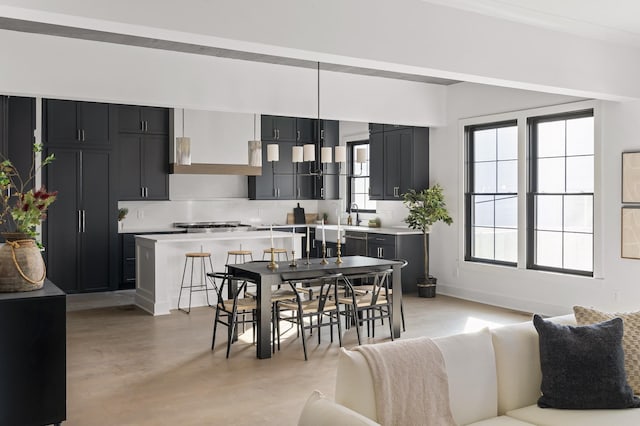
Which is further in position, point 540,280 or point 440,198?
point 440,198

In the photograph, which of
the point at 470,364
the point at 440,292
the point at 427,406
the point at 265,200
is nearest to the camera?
the point at 427,406

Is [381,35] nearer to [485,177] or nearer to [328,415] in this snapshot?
[328,415]

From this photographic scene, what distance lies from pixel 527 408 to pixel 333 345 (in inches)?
121

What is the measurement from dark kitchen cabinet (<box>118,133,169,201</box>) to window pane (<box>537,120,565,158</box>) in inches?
218

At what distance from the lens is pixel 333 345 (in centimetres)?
593

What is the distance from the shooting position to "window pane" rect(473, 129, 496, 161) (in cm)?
807

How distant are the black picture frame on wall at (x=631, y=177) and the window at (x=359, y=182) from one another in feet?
15.0

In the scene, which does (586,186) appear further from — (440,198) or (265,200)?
(265,200)

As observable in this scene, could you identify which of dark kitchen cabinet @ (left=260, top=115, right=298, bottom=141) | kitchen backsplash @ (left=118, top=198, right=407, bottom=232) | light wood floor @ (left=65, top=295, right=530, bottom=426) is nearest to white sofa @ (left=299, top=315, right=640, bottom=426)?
light wood floor @ (left=65, top=295, right=530, bottom=426)

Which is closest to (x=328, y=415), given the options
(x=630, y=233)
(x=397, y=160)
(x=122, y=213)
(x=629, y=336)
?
(x=629, y=336)

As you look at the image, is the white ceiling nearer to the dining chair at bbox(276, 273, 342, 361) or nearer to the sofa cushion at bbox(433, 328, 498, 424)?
the dining chair at bbox(276, 273, 342, 361)

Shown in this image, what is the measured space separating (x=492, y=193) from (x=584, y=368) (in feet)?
17.5

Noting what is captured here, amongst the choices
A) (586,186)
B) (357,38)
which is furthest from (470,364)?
(586,186)

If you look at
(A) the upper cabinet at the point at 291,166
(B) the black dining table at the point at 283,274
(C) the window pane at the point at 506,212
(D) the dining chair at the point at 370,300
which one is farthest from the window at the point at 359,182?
(D) the dining chair at the point at 370,300
